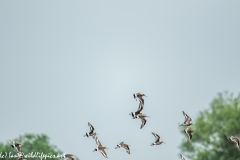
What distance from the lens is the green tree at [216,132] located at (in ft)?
298

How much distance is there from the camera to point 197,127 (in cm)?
9356

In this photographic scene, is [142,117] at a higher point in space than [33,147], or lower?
lower

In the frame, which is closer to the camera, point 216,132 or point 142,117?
point 142,117

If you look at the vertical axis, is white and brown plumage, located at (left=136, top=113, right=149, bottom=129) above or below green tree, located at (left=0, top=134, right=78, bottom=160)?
below

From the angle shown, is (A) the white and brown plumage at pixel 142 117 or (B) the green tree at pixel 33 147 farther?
(B) the green tree at pixel 33 147

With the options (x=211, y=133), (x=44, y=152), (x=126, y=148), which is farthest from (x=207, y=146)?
(x=126, y=148)

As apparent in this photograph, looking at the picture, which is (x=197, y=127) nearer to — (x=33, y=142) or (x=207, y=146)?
(x=207, y=146)

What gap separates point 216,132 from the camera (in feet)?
305

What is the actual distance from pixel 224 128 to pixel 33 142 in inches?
801

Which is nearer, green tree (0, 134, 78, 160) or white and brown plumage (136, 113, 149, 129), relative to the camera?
white and brown plumage (136, 113, 149, 129)

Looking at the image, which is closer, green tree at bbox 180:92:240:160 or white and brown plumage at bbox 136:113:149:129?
white and brown plumage at bbox 136:113:149:129

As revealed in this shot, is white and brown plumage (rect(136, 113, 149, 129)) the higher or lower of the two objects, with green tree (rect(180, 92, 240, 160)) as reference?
lower

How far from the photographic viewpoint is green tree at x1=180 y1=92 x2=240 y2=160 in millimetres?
90875

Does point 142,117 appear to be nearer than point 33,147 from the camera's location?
Yes
